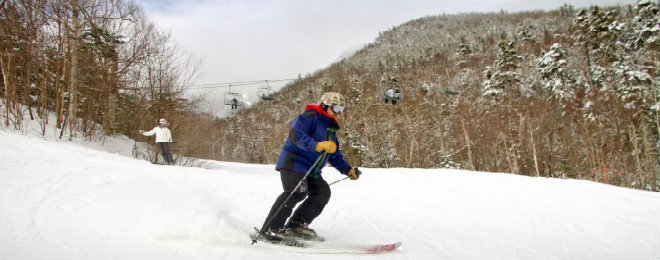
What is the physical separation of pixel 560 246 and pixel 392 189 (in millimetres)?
4009

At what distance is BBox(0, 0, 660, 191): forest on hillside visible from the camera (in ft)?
34.8

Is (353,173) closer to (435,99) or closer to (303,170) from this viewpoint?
(303,170)

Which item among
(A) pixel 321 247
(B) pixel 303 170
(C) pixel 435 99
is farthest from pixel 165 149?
(C) pixel 435 99

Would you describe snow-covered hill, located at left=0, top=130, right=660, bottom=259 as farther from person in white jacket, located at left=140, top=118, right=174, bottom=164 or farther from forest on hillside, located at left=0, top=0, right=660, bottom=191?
forest on hillside, located at left=0, top=0, right=660, bottom=191

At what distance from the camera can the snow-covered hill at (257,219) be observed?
286 centimetres

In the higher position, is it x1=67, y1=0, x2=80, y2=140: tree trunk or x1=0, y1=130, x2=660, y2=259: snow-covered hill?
x1=67, y1=0, x2=80, y2=140: tree trunk

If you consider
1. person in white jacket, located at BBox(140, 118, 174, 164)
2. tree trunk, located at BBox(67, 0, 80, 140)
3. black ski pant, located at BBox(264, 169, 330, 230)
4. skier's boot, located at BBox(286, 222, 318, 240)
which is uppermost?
tree trunk, located at BBox(67, 0, 80, 140)

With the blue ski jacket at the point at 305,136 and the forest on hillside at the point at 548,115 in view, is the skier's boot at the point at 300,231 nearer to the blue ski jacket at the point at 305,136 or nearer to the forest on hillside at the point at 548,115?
the blue ski jacket at the point at 305,136

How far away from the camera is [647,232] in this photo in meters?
4.29

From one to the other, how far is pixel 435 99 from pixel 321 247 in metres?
28.8

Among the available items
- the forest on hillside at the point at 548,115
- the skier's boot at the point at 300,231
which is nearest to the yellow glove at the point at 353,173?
the skier's boot at the point at 300,231

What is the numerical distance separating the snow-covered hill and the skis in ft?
0.24

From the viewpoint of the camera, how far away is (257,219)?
4.88 metres

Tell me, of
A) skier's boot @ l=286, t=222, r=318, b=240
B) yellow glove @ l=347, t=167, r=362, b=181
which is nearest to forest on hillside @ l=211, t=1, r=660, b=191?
yellow glove @ l=347, t=167, r=362, b=181
